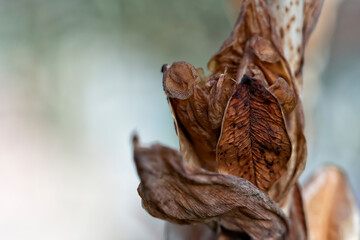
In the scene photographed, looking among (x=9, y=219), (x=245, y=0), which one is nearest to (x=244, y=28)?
(x=245, y=0)

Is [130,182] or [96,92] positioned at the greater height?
[96,92]

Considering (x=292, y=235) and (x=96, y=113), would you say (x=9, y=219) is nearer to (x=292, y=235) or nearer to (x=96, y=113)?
(x=96, y=113)

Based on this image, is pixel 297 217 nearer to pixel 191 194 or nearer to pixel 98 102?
pixel 191 194

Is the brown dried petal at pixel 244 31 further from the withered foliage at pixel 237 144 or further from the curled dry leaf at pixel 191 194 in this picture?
the curled dry leaf at pixel 191 194

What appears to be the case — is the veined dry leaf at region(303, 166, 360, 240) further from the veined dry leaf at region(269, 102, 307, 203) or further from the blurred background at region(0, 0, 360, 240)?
the blurred background at region(0, 0, 360, 240)

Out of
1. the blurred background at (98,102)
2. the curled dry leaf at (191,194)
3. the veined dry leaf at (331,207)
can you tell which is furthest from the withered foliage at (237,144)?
the blurred background at (98,102)

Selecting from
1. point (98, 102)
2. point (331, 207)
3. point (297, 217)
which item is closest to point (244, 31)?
point (297, 217)

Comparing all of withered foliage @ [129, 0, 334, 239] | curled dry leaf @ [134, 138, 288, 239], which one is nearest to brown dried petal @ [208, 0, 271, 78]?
withered foliage @ [129, 0, 334, 239]
